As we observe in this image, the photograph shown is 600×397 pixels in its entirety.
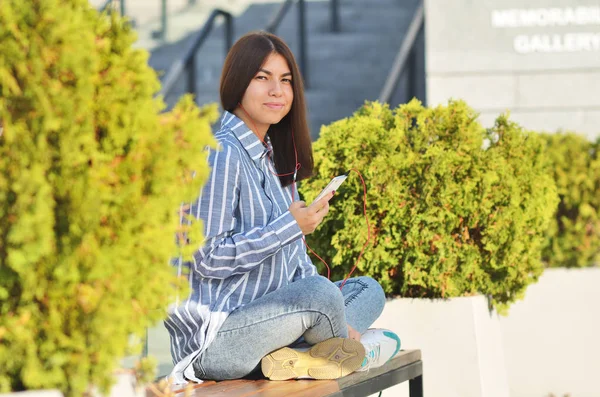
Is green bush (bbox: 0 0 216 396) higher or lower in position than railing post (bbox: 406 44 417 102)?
lower

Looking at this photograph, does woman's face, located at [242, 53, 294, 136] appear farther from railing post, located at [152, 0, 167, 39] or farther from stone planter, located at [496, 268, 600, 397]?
railing post, located at [152, 0, 167, 39]

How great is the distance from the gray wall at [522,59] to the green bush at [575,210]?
1408 millimetres

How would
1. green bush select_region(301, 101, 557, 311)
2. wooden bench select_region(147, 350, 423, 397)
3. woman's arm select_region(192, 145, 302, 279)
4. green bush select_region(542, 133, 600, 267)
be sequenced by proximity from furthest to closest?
green bush select_region(542, 133, 600, 267) < green bush select_region(301, 101, 557, 311) < woman's arm select_region(192, 145, 302, 279) < wooden bench select_region(147, 350, 423, 397)

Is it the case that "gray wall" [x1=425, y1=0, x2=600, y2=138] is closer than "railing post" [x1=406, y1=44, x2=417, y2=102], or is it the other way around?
"gray wall" [x1=425, y1=0, x2=600, y2=138]

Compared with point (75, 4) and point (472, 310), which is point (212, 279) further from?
point (472, 310)

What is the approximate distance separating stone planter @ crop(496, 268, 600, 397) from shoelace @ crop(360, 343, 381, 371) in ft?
8.55

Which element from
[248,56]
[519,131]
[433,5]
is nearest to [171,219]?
[248,56]

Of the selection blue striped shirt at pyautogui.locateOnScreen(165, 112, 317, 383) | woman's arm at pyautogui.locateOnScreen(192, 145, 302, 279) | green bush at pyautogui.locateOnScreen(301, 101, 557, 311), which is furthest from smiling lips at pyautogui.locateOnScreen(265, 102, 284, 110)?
green bush at pyautogui.locateOnScreen(301, 101, 557, 311)

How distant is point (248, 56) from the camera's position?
360cm

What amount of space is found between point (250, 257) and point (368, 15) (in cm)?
955

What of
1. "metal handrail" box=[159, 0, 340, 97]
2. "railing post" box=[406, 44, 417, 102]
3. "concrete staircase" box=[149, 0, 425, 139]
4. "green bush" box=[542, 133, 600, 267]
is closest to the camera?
"green bush" box=[542, 133, 600, 267]

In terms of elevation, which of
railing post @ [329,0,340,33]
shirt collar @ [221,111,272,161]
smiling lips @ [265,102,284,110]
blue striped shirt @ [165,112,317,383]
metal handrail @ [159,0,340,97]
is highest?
railing post @ [329,0,340,33]

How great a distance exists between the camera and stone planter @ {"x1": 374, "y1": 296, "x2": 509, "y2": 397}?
4.51 metres

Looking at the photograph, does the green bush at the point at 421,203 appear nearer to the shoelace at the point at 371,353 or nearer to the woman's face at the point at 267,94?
the woman's face at the point at 267,94
